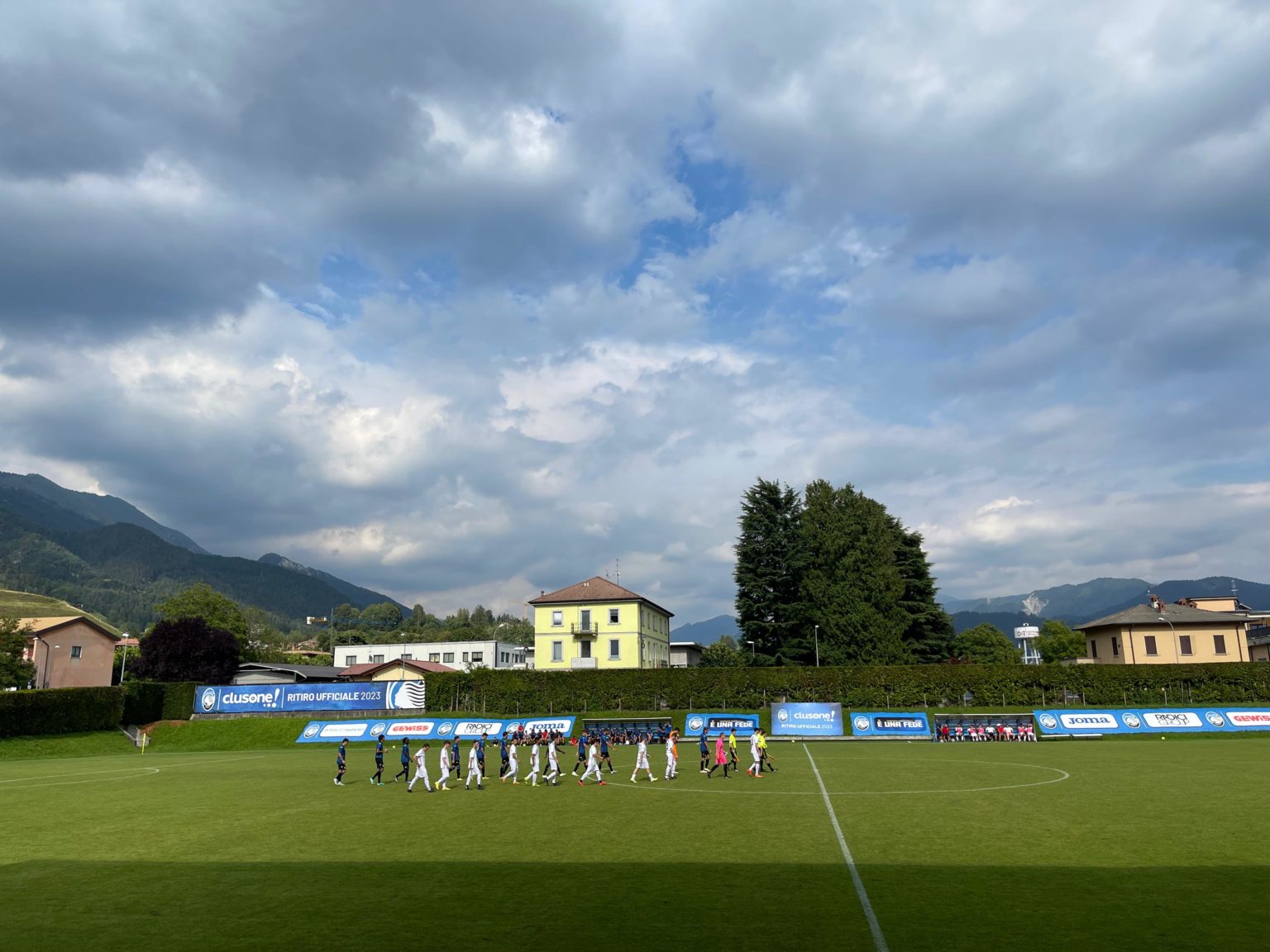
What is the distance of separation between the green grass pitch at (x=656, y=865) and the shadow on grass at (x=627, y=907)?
0.06 metres

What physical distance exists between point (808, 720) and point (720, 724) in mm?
6074

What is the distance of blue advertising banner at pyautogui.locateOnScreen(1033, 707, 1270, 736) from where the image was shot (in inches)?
2169

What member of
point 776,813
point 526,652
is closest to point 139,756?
point 776,813

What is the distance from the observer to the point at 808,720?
192 ft

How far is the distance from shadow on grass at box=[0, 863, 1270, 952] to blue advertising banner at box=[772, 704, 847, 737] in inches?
1711

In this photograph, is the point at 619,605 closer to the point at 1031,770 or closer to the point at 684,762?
the point at 684,762

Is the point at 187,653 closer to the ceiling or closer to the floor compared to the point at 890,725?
closer to the ceiling

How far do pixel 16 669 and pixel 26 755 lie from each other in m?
19.1

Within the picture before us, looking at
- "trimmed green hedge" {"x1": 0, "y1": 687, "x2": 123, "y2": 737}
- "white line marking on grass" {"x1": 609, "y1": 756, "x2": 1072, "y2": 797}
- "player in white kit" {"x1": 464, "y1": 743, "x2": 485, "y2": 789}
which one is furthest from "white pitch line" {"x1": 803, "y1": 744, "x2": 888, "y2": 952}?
"trimmed green hedge" {"x1": 0, "y1": 687, "x2": 123, "y2": 737}

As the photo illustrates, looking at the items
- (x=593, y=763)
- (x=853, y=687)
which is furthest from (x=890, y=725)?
(x=593, y=763)

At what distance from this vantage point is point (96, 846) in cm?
2039

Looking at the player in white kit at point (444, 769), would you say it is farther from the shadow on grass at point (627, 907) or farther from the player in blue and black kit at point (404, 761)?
the shadow on grass at point (627, 907)

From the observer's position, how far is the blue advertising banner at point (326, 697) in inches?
2628

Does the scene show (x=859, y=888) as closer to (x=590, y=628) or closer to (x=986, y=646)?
(x=590, y=628)
